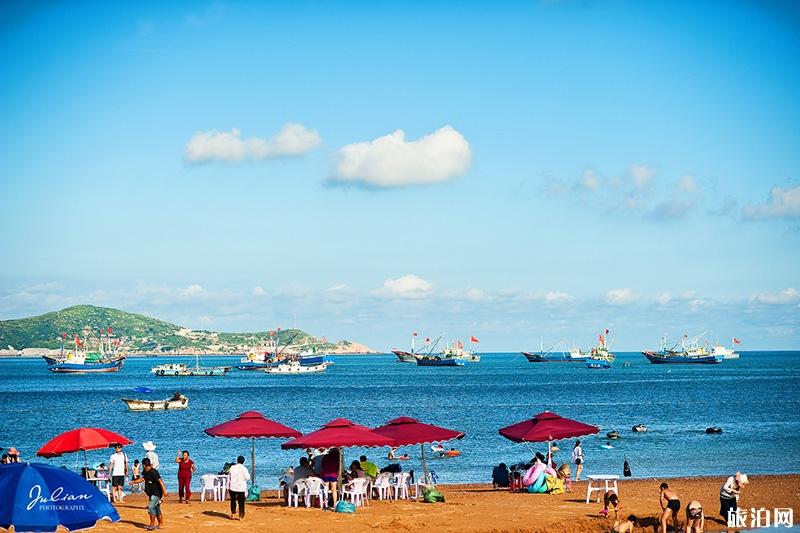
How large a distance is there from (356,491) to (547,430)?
692 centimetres

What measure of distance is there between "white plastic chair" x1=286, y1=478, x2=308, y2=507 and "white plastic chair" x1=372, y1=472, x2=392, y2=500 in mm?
2490

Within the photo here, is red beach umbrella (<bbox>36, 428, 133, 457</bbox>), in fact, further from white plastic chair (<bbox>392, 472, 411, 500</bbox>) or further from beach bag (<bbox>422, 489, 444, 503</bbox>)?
beach bag (<bbox>422, 489, 444, 503</bbox>)

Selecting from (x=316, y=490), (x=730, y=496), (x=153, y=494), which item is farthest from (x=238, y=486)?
(x=730, y=496)

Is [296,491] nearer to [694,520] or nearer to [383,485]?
[383,485]

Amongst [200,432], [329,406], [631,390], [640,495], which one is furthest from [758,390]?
[640,495]

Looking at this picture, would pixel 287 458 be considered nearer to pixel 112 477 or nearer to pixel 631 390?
pixel 112 477

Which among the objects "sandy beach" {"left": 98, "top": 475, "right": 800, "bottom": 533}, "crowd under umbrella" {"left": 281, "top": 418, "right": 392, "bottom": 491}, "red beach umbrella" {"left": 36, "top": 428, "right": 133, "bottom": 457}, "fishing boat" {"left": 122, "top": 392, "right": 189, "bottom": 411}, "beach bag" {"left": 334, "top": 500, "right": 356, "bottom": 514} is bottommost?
"fishing boat" {"left": 122, "top": 392, "right": 189, "bottom": 411}

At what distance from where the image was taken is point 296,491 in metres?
27.0

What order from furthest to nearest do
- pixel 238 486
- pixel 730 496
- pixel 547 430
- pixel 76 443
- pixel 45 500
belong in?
pixel 547 430, pixel 76 443, pixel 730 496, pixel 238 486, pixel 45 500

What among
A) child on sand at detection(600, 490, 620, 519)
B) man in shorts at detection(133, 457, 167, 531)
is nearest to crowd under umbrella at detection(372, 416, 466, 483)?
child on sand at detection(600, 490, 620, 519)

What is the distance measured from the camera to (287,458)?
1863 inches

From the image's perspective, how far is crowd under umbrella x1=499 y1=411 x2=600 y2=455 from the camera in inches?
1165

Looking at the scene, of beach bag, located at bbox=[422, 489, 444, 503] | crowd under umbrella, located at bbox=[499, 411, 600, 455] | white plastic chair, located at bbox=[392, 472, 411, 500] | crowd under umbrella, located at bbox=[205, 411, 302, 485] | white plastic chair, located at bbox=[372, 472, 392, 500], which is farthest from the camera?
crowd under umbrella, located at bbox=[499, 411, 600, 455]

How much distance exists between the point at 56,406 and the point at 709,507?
84981 mm
